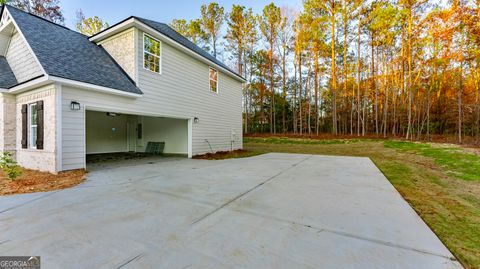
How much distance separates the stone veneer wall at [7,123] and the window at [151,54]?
4.47 meters

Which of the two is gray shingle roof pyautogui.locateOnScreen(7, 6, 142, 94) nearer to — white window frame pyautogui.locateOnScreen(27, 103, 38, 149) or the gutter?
the gutter

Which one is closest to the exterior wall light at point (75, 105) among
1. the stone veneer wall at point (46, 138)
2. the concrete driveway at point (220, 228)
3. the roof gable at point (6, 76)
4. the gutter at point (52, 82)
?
the stone veneer wall at point (46, 138)

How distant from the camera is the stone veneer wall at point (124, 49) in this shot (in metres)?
7.21

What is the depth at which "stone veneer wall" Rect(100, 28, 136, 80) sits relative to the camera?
7.21 m

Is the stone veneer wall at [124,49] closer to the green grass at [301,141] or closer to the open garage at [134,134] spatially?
the open garage at [134,134]

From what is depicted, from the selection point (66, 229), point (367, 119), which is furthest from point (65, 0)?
point (367, 119)

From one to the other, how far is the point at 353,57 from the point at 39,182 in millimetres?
23471

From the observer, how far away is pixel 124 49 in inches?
293

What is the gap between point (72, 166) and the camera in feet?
18.4

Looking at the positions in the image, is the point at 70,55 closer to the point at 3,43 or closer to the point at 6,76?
the point at 6,76

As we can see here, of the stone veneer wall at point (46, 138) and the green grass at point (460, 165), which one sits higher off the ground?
the stone veneer wall at point (46, 138)

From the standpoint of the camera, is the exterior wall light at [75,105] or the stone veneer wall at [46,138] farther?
the exterior wall light at [75,105]

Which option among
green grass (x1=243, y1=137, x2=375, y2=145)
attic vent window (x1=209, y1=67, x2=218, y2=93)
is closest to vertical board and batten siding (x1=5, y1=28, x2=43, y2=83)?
attic vent window (x1=209, y1=67, x2=218, y2=93)

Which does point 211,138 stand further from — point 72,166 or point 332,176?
point 332,176
